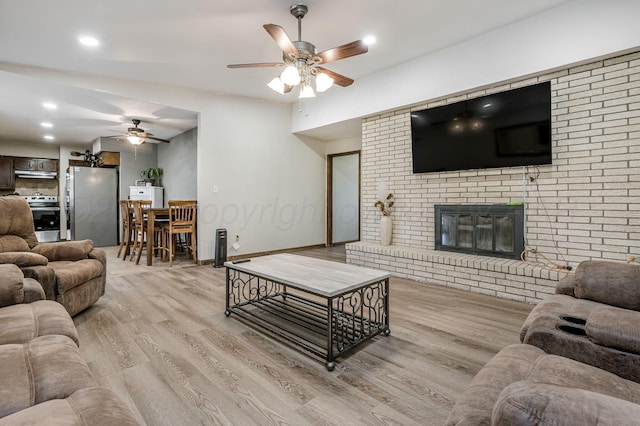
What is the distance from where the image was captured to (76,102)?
464 centimetres

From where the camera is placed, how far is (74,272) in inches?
102

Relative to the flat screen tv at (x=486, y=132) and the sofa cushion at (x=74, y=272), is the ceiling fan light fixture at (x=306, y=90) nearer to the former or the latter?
the flat screen tv at (x=486, y=132)

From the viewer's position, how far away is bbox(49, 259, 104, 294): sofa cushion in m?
2.46

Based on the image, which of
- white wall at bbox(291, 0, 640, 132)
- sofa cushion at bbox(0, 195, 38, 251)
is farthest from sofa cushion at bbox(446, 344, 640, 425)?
sofa cushion at bbox(0, 195, 38, 251)

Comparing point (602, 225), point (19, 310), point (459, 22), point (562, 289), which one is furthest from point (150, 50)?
point (602, 225)

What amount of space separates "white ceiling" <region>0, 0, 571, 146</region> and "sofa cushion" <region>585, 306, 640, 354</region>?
9.25ft

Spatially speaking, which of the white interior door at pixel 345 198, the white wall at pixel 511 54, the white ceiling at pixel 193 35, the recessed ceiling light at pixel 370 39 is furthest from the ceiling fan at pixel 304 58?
the white interior door at pixel 345 198

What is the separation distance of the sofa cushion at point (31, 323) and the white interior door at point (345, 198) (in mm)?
5405

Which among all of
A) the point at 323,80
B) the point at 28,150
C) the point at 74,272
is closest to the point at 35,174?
the point at 28,150

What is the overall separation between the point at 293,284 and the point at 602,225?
300cm

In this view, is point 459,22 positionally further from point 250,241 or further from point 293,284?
point 250,241

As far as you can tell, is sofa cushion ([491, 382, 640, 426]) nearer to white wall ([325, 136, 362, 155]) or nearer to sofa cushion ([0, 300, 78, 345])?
sofa cushion ([0, 300, 78, 345])

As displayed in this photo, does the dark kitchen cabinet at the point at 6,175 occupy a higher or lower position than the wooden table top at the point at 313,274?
higher

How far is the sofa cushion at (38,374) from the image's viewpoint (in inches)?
35.1
